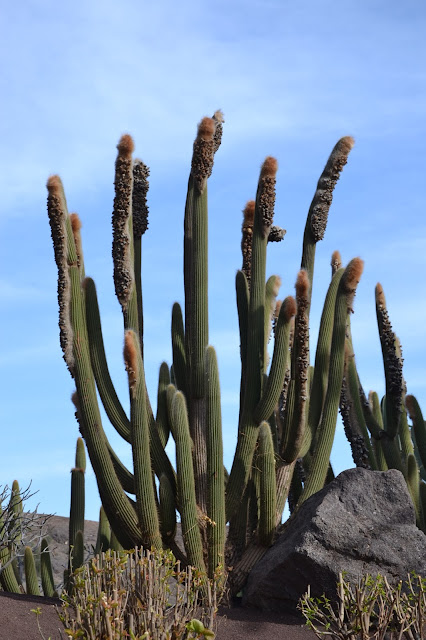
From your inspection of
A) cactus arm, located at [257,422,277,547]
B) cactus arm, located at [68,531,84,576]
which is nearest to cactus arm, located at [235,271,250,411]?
cactus arm, located at [257,422,277,547]

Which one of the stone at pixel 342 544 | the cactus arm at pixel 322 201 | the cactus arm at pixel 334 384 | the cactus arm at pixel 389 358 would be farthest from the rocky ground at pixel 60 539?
the cactus arm at pixel 322 201

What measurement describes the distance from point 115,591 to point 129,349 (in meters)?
3.51

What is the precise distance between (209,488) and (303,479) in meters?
1.97

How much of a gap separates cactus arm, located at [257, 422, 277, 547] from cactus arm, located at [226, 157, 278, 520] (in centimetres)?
21

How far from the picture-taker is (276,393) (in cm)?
905

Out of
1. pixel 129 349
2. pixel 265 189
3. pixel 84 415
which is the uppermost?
pixel 265 189

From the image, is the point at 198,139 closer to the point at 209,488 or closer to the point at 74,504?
the point at 209,488

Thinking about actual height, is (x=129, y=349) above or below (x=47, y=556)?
above

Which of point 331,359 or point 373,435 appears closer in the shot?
point 331,359

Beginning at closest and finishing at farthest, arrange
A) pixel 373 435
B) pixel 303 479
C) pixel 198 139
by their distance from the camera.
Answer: pixel 198 139
pixel 303 479
pixel 373 435

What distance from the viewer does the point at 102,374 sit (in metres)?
9.28

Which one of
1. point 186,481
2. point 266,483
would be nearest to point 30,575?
point 186,481

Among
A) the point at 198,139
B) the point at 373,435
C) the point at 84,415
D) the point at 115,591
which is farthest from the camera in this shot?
the point at 373,435

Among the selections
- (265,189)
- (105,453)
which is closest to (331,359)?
(265,189)
